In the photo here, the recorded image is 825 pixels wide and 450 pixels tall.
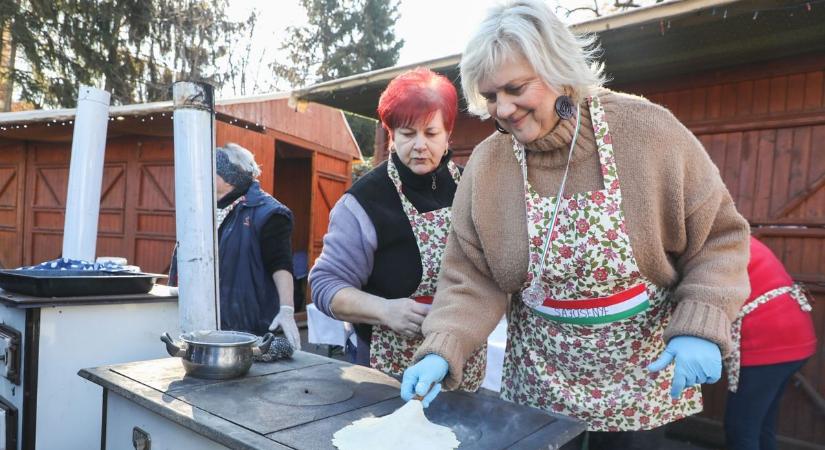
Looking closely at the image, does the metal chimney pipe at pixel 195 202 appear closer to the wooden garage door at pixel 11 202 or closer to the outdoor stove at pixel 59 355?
the outdoor stove at pixel 59 355

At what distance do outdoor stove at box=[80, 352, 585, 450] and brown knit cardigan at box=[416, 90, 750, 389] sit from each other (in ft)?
0.48

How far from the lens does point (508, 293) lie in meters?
1.47

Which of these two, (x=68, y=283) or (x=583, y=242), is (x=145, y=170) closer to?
(x=68, y=283)

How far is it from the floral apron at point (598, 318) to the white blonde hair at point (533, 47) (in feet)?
0.34

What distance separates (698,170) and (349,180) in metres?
8.46

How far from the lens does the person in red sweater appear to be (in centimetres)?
224

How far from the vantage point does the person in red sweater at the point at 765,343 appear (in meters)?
2.24

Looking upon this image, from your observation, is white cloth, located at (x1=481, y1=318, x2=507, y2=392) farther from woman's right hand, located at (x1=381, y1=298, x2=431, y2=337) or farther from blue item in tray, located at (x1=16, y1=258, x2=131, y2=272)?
blue item in tray, located at (x1=16, y1=258, x2=131, y2=272)

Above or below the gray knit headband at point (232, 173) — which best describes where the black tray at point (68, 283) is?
below

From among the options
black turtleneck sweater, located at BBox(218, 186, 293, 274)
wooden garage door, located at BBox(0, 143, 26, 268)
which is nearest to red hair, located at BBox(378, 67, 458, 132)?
black turtleneck sweater, located at BBox(218, 186, 293, 274)

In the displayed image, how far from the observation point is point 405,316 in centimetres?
157

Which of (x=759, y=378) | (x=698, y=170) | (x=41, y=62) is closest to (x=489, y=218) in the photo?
(x=698, y=170)

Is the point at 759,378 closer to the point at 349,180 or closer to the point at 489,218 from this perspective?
the point at 489,218

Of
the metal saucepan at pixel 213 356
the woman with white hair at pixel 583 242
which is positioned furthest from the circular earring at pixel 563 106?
the metal saucepan at pixel 213 356
